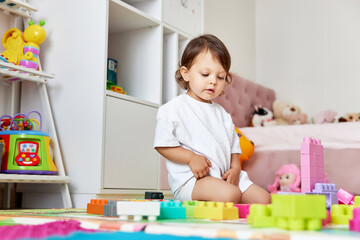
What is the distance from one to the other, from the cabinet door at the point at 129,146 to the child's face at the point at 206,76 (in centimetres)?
53

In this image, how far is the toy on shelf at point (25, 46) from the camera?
1734 mm

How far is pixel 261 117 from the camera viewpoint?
9.83ft

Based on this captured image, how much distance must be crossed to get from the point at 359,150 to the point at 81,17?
1402 millimetres

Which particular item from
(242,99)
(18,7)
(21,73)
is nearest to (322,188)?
(21,73)

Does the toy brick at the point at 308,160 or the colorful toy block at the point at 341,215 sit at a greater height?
the toy brick at the point at 308,160

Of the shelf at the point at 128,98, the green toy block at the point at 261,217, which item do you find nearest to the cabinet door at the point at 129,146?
the shelf at the point at 128,98

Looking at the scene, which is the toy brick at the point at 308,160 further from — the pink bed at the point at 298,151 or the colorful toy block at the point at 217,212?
the pink bed at the point at 298,151

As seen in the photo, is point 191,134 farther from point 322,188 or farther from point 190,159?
point 322,188

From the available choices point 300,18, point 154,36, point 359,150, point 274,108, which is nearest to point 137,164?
point 154,36

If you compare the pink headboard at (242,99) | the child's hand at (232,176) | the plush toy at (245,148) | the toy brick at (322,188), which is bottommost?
the toy brick at (322,188)

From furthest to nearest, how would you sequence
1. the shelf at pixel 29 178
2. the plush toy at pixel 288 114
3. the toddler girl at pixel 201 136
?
the plush toy at pixel 288 114 → the shelf at pixel 29 178 → the toddler girl at pixel 201 136

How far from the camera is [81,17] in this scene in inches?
71.4

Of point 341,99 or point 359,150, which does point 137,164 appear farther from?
point 341,99

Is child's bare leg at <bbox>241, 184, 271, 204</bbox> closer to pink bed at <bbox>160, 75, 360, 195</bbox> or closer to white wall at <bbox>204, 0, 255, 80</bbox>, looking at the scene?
pink bed at <bbox>160, 75, 360, 195</bbox>
